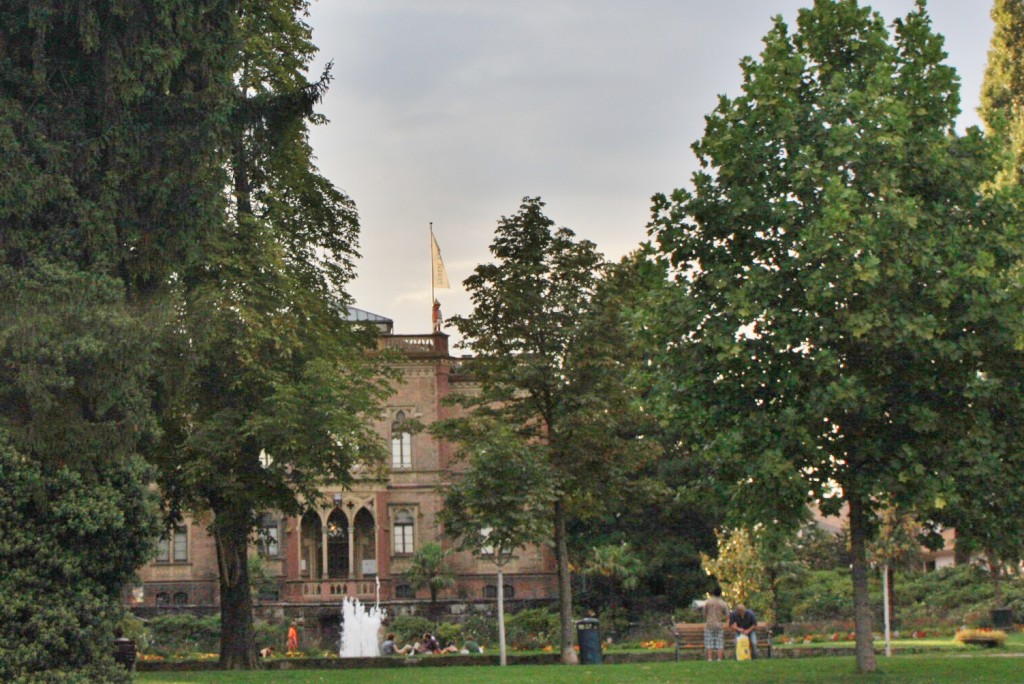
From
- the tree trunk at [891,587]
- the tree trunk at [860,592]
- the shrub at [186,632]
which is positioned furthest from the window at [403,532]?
the tree trunk at [860,592]

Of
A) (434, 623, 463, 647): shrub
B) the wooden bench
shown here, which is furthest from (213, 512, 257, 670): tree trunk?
(434, 623, 463, 647): shrub

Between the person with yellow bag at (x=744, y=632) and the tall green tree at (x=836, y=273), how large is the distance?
827 centimetres

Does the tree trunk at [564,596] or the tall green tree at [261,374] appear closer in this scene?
the tall green tree at [261,374]

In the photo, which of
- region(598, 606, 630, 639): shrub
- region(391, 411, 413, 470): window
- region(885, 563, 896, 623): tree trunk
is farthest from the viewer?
region(391, 411, 413, 470): window

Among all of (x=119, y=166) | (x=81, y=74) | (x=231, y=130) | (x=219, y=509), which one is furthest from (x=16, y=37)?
(x=219, y=509)

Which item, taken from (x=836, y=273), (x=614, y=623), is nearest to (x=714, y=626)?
(x=836, y=273)

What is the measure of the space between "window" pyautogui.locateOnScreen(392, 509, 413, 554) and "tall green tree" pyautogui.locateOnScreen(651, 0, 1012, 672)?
3878cm

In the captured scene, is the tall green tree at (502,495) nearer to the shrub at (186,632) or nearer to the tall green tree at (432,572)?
the shrub at (186,632)

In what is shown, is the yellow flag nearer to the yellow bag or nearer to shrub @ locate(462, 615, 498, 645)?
shrub @ locate(462, 615, 498, 645)

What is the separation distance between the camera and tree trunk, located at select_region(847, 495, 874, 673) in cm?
1850

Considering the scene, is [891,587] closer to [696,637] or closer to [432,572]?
[696,637]

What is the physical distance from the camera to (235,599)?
29.2 meters

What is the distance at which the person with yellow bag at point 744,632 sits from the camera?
26922mm

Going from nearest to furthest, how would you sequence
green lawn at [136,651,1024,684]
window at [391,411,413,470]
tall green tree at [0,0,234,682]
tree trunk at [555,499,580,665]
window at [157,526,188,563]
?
tall green tree at [0,0,234,682] → green lawn at [136,651,1024,684] → tree trunk at [555,499,580,665] → window at [157,526,188,563] → window at [391,411,413,470]
